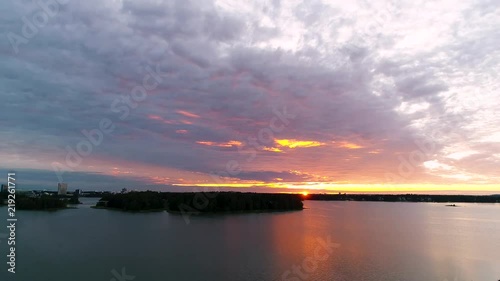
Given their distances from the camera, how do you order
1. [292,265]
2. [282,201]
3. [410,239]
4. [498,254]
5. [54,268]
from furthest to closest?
[282,201], [410,239], [498,254], [292,265], [54,268]

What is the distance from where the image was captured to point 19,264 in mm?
24250

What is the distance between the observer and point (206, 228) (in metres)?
48.7

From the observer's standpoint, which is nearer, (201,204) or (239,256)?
(239,256)

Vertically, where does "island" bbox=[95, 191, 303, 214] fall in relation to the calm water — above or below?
above

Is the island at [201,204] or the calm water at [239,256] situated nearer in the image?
the calm water at [239,256]

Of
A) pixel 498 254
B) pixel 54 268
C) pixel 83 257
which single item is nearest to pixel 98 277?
pixel 54 268

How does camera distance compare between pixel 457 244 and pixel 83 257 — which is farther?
pixel 457 244

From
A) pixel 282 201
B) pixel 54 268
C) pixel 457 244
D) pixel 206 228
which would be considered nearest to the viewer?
pixel 54 268

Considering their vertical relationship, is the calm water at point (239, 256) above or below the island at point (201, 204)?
below

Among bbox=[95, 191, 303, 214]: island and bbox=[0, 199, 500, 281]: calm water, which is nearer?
bbox=[0, 199, 500, 281]: calm water

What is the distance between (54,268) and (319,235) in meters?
29.9

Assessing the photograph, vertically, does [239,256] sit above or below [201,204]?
below

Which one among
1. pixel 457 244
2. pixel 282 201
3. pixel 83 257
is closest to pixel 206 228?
pixel 83 257

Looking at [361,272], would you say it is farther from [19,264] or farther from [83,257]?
[19,264]
